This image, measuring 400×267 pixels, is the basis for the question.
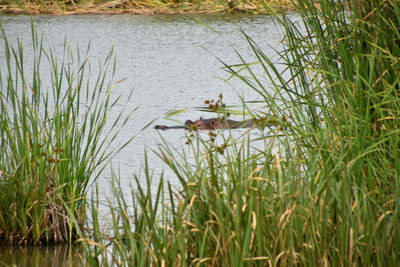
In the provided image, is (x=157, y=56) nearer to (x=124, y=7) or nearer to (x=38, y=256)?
(x=124, y=7)

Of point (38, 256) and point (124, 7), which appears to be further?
point (124, 7)

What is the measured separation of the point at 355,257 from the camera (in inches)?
66.0

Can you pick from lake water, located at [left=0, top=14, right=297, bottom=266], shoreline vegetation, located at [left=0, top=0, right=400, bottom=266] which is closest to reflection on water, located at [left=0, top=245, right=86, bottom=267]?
shoreline vegetation, located at [left=0, top=0, right=400, bottom=266]

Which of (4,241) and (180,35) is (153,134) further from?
(180,35)

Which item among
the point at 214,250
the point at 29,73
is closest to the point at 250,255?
the point at 214,250

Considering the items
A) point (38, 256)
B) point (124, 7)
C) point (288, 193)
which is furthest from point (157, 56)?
point (288, 193)

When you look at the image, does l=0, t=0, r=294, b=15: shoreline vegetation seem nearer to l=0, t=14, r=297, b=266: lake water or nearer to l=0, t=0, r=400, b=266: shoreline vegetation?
l=0, t=14, r=297, b=266: lake water

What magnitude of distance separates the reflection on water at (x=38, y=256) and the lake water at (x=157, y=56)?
37 centimetres

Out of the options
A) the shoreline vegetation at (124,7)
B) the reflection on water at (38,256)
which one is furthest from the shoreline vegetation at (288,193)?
the shoreline vegetation at (124,7)

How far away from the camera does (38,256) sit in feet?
8.75

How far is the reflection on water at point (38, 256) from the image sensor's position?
262 centimetres

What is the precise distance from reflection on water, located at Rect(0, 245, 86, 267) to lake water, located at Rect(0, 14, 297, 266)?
0.37 metres

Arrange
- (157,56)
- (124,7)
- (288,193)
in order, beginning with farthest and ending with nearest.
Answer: (124,7) → (157,56) → (288,193)

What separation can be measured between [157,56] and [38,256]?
635 cm
